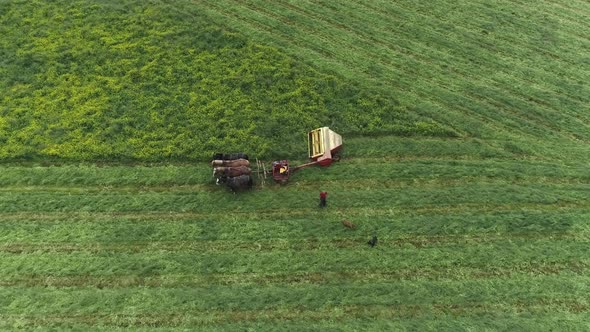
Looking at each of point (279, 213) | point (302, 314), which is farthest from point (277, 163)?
point (302, 314)

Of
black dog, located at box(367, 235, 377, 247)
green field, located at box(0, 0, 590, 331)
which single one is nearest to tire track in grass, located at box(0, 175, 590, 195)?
green field, located at box(0, 0, 590, 331)

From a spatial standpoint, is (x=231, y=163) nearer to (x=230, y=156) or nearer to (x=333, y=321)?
(x=230, y=156)

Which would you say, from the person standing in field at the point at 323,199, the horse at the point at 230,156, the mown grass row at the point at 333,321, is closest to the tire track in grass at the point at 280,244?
the person standing in field at the point at 323,199

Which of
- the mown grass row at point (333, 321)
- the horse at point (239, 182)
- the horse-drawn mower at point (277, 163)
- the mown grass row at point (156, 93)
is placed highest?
the mown grass row at point (156, 93)

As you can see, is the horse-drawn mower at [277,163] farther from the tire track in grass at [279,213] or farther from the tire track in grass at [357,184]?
the tire track in grass at [279,213]

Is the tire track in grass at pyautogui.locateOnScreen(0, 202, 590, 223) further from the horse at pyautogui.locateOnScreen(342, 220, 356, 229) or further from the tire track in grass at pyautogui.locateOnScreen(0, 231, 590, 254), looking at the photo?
the tire track in grass at pyautogui.locateOnScreen(0, 231, 590, 254)

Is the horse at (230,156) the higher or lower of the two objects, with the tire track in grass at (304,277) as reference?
higher

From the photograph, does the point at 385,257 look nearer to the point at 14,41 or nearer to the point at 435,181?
the point at 435,181
